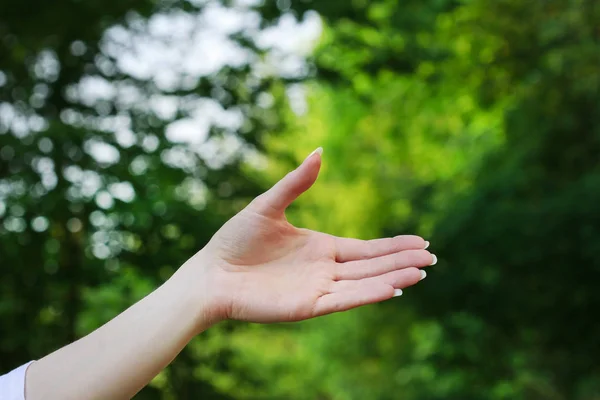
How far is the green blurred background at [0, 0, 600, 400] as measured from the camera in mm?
4172

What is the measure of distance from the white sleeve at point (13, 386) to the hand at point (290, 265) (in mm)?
462

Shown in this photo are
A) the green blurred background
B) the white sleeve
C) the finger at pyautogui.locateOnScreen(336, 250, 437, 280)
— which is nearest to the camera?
the white sleeve

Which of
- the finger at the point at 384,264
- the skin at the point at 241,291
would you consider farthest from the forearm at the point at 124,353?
the finger at the point at 384,264

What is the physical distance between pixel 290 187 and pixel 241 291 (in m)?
0.28

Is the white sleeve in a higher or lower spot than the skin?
lower

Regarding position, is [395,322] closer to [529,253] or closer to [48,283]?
[529,253]

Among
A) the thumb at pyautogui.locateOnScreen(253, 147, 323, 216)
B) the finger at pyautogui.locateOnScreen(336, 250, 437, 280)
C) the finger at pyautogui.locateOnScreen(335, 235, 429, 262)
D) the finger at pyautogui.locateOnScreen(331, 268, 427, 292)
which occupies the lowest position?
the finger at pyautogui.locateOnScreen(331, 268, 427, 292)

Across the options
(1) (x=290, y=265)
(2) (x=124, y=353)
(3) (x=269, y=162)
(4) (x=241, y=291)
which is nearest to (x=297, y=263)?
(1) (x=290, y=265)

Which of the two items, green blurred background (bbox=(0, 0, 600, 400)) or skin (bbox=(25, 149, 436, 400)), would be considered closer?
skin (bbox=(25, 149, 436, 400))

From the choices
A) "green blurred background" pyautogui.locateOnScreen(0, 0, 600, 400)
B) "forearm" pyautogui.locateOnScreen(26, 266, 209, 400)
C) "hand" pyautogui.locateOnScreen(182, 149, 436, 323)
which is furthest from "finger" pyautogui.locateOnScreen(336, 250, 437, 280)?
"green blurred background" pyautogui.locateOnScreen(0, 0, 600, 400)

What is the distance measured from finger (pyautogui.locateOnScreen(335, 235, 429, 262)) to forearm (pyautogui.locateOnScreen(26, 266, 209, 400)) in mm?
411

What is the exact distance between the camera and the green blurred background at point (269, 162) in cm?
417

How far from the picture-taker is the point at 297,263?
181 centimetres

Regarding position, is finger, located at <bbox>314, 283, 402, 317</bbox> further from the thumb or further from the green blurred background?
the green blurred background
